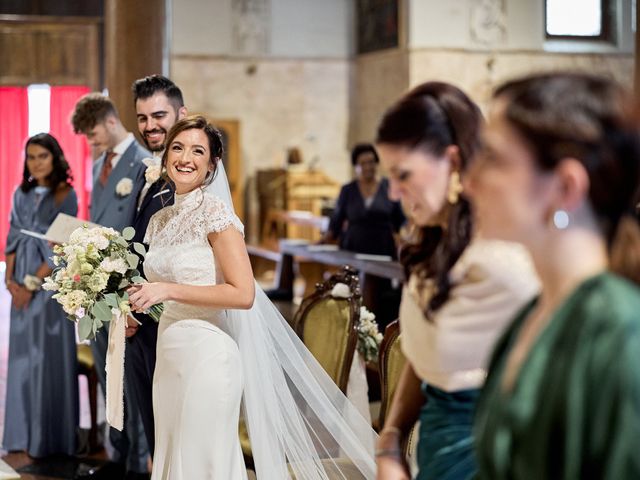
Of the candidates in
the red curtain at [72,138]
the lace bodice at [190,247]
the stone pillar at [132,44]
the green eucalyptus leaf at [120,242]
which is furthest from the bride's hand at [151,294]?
the red curtain at [72,138]

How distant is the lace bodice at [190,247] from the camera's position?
347 centimetres

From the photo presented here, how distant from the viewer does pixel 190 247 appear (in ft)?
11.5

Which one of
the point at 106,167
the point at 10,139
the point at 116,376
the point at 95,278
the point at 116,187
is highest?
the point at 10,139

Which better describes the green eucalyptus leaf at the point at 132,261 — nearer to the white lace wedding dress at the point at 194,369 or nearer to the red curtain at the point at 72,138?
the white lace wedding dress at the point at 194,369

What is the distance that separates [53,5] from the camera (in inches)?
669

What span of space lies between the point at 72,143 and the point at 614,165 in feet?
56.1

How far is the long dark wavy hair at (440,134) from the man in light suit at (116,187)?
112 inches

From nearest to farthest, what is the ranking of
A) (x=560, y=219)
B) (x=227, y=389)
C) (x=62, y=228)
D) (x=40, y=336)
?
(x=560, y=219) < (x=227, y=389) < (x=62, y=228) < (x=40, y=336)

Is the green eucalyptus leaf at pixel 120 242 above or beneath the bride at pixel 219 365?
above

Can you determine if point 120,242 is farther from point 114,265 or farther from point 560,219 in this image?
point 560,219

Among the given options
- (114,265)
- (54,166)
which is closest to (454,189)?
(114,265)

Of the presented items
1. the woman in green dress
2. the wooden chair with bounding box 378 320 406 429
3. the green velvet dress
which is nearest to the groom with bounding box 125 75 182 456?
the wooden chair with bounding box 378 320 406 429

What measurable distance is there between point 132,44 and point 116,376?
12.2 feet

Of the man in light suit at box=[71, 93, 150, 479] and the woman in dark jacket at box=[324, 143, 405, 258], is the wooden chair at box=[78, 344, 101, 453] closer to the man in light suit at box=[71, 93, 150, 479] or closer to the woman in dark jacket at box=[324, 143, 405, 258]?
the man in light suit at box=[71, 93, 150, 479]
